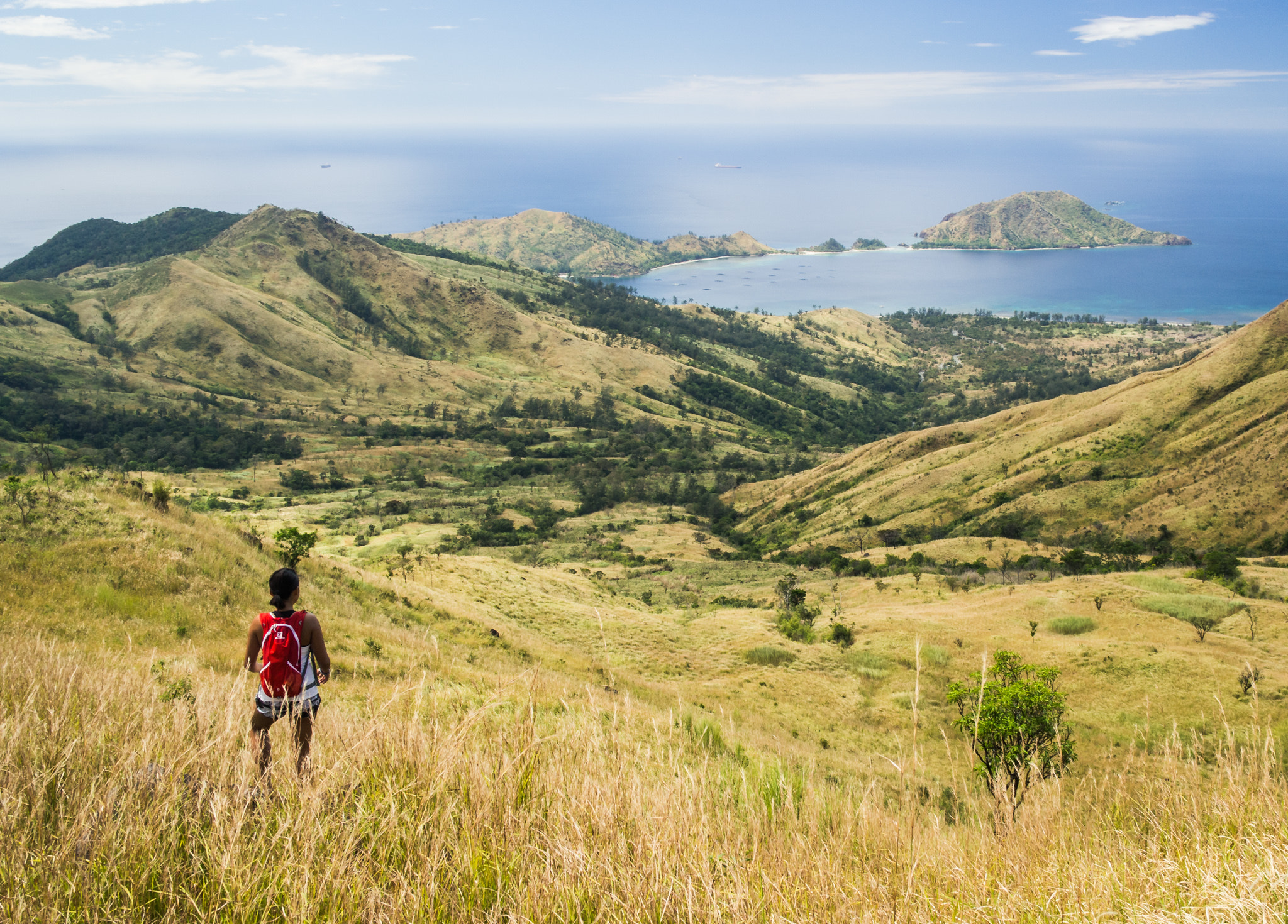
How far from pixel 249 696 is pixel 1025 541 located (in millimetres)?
59924

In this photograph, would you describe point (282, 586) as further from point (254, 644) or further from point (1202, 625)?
point (1202, 625)

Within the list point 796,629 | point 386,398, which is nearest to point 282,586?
point 796,629

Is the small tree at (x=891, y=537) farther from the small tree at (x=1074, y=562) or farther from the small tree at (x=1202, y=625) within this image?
the small tree at (x=1202, y=625)

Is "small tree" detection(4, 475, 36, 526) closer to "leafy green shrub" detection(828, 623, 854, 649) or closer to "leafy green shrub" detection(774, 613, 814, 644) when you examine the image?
Answer: "leafy green shrub" detection(774, 613, 814, 644)

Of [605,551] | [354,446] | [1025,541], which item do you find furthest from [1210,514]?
[354,446]

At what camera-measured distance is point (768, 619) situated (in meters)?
38.2

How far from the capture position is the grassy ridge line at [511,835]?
2.74 meters

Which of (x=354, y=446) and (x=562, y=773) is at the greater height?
(x=562, y=773)

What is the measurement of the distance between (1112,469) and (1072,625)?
39.3 metres

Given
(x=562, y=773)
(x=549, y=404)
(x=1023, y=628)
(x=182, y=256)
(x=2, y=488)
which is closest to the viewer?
(x=562, y=773)

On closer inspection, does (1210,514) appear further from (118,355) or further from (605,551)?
(118,355)

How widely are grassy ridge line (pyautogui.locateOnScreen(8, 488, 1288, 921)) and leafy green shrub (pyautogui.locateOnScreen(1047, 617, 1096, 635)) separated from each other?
104 feet

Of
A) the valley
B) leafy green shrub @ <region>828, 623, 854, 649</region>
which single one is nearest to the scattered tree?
the valley

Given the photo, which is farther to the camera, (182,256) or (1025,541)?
(182,256)
